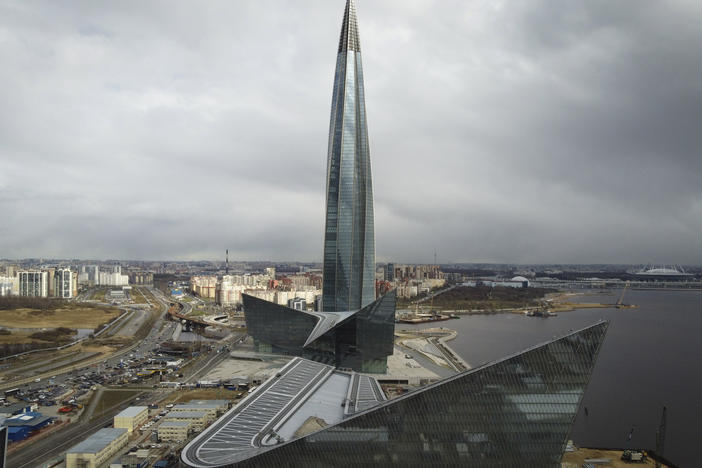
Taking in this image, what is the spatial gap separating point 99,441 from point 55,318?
4805 cm

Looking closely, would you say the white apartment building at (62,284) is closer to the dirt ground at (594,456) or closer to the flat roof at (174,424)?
the flat roof at (174,424)

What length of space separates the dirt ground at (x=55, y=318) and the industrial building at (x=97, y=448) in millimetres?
41209

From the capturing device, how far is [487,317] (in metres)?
70.4

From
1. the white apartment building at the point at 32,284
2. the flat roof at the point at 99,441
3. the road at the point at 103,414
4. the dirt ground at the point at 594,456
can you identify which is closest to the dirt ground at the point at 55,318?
the road at the point at 103,414

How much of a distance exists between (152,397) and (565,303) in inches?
2821

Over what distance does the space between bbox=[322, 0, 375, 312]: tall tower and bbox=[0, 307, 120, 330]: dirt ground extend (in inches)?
1307

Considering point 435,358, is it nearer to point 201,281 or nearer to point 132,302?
point 132,302

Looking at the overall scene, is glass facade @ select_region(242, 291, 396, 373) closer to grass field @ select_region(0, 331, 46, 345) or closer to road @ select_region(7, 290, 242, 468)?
road @ select_region(7, 290, 242, 468)

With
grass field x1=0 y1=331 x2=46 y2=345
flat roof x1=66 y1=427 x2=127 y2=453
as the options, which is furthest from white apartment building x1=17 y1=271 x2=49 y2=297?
flat roof x1=66 y1=427 x2=127 y2=453

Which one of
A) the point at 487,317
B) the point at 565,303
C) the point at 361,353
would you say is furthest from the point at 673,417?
the point at 565,303

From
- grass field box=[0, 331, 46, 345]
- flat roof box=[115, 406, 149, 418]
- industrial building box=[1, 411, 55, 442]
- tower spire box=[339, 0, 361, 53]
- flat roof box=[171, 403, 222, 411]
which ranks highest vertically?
tower spire box=[339, 0, 361, 53]

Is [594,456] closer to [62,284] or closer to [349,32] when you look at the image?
[349,32]

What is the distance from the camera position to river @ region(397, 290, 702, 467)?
22094mm

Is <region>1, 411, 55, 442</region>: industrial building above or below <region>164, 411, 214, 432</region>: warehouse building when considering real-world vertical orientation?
below
